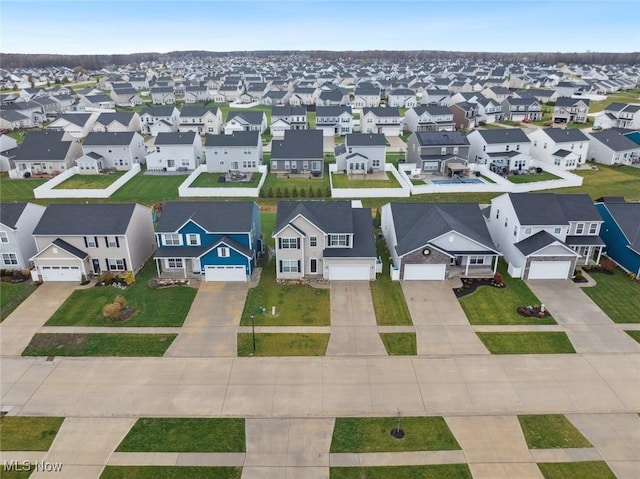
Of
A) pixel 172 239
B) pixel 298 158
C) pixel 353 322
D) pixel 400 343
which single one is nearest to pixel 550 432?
pixel 400 343

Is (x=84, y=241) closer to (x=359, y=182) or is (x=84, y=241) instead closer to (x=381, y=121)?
(x=359, y=182)

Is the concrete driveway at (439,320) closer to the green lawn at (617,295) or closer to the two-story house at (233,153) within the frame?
the green lawn at (617,295)

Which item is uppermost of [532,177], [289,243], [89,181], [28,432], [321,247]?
[289,243]

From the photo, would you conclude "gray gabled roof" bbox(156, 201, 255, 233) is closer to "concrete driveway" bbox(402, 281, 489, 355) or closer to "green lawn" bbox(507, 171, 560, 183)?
"concrete driveway" bbox(402, 281, 489, 355)

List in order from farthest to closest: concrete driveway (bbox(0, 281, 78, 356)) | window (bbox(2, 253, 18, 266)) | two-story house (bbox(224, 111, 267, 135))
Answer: two-story house (bbox(224, 111, 267, 135)) < window (bbox(2, 253, 18, 266)) < concrete driveway (bbox(0, 281, 78, 356))

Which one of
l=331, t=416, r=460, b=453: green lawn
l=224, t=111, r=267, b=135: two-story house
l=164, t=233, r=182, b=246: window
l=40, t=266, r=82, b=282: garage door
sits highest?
l=224, t=111, r=267, b=135: two-story house

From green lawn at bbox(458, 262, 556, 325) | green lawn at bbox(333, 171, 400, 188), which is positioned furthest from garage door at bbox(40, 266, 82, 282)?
green lawn at bbox(333, 171, 400, 188)

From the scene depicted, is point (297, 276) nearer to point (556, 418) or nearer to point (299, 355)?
point (299, 355)
